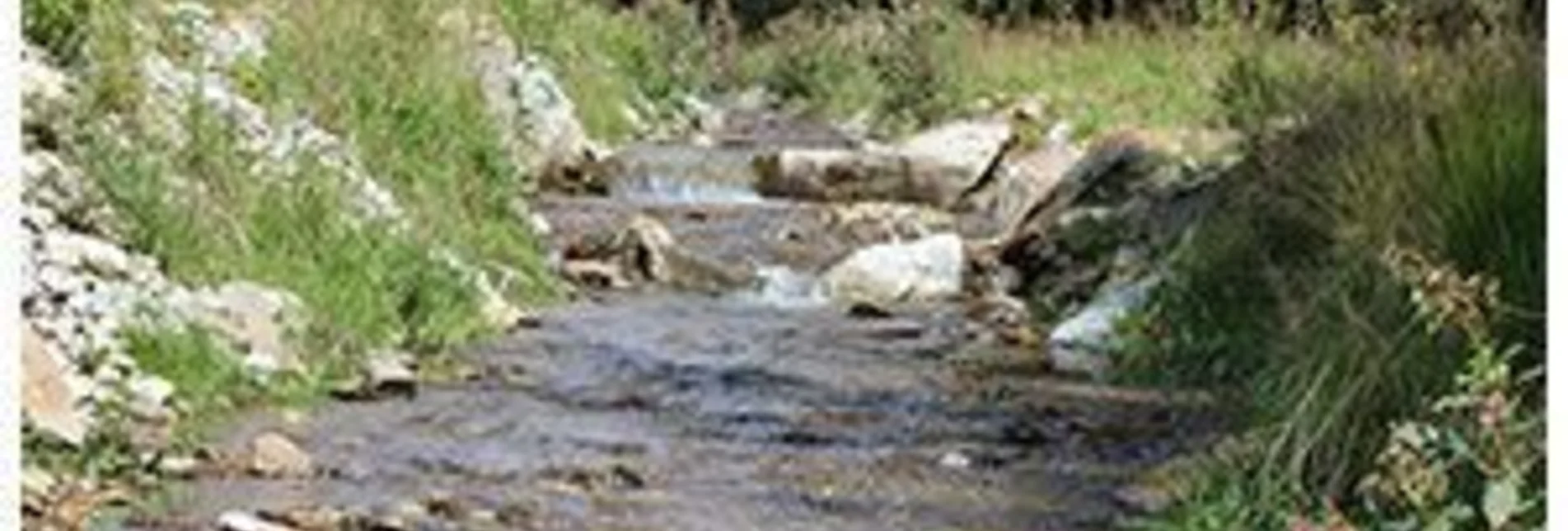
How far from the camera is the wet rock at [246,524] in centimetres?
661

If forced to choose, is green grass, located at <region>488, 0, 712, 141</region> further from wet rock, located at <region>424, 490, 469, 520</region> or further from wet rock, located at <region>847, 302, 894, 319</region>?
wet rock, located at <region>424, 490, 469, 520</region>

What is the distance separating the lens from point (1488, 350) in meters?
4.43

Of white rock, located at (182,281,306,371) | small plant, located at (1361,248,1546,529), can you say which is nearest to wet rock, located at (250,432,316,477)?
white rock, located at (182,281,306,371)

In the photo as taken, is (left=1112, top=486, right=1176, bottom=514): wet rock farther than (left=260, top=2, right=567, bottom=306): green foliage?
No

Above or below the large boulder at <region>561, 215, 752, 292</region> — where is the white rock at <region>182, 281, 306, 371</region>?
below

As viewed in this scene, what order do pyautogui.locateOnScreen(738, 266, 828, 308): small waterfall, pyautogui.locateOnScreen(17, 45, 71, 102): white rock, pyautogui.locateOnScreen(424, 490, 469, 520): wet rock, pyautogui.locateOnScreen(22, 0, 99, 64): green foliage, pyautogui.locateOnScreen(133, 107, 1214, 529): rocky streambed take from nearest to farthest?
pyautogui.locateOnScreen(424, 490, 469, 520): wet rock, pyautogui.locateOnScreen(133, 107, 1214, 529): rocky streambed, pyautogui.locateOnScreen(17, 45, 71, 102): white rock, pyautogui.locateOnScreen(22, 0, 99, 64): green foliage, pyautogui.locateOnScreen(738, 266, 828, 308): small waterfall

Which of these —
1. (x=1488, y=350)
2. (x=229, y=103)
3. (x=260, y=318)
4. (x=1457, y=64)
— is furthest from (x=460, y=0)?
(x=1488, y=350)

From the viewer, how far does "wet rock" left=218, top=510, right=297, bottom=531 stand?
21.7 feet

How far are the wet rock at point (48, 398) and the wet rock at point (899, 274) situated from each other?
574cm

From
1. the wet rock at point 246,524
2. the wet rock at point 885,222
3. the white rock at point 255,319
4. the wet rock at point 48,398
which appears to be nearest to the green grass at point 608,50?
the wet rock at point 885,222

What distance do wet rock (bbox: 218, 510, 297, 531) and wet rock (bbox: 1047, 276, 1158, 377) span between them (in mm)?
4265

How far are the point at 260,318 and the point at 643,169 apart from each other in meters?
9.96

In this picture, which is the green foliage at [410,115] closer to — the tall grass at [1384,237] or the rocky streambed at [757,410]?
the rocky streambed at [757,410]

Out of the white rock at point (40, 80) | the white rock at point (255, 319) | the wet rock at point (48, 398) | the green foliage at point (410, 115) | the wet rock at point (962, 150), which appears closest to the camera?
the wet rock at point (48, 398)
